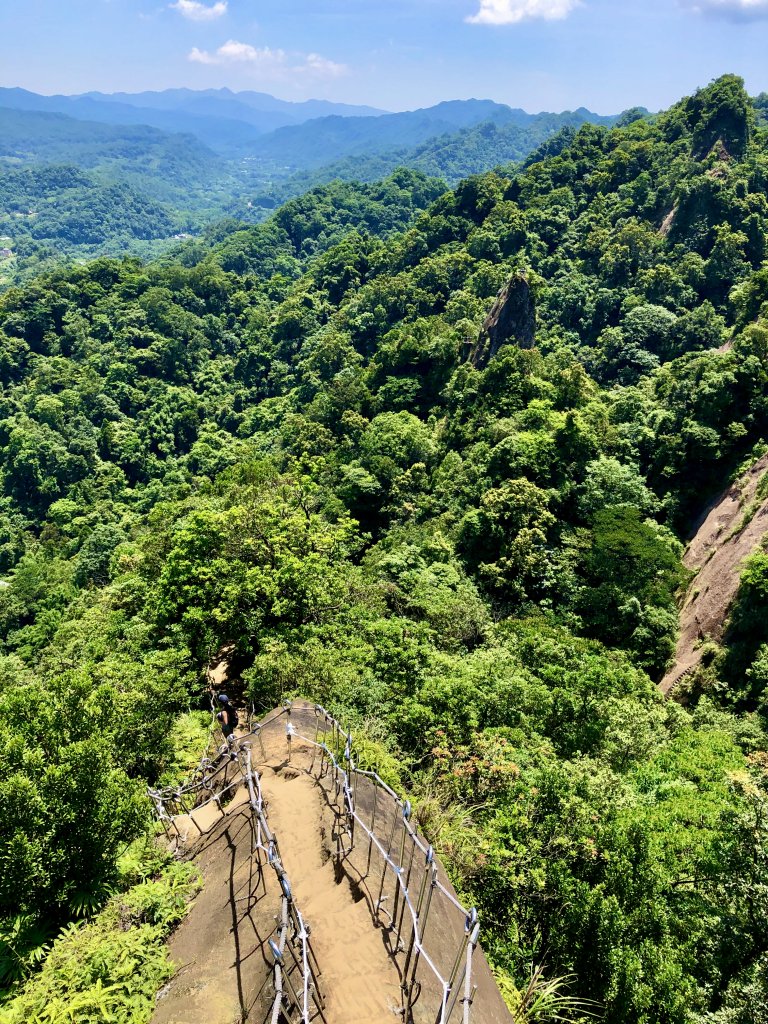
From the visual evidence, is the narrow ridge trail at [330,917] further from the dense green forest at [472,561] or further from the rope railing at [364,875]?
the dense green forest at [472,561]

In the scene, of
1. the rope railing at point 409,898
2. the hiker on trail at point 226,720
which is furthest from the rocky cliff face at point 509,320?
the rope railing at point 409,898

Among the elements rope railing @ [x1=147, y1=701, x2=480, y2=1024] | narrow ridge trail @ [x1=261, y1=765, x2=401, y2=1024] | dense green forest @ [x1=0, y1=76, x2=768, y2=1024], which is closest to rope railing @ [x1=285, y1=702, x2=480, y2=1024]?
rope railing @ [x1=147, y1=701, x2=480, y2=1024]

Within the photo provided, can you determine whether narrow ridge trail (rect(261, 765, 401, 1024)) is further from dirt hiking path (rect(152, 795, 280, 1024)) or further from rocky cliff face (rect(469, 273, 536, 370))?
rocky cliff face (rect(469, 273, 536, 370))

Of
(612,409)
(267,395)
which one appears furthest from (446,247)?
(612,409)

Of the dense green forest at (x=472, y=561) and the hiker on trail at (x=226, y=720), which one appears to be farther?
the hiker on trail at (x=226, y=720)

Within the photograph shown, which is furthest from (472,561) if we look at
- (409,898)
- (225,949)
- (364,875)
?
(225,949)

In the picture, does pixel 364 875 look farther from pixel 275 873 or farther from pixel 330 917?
pixel 275 873
